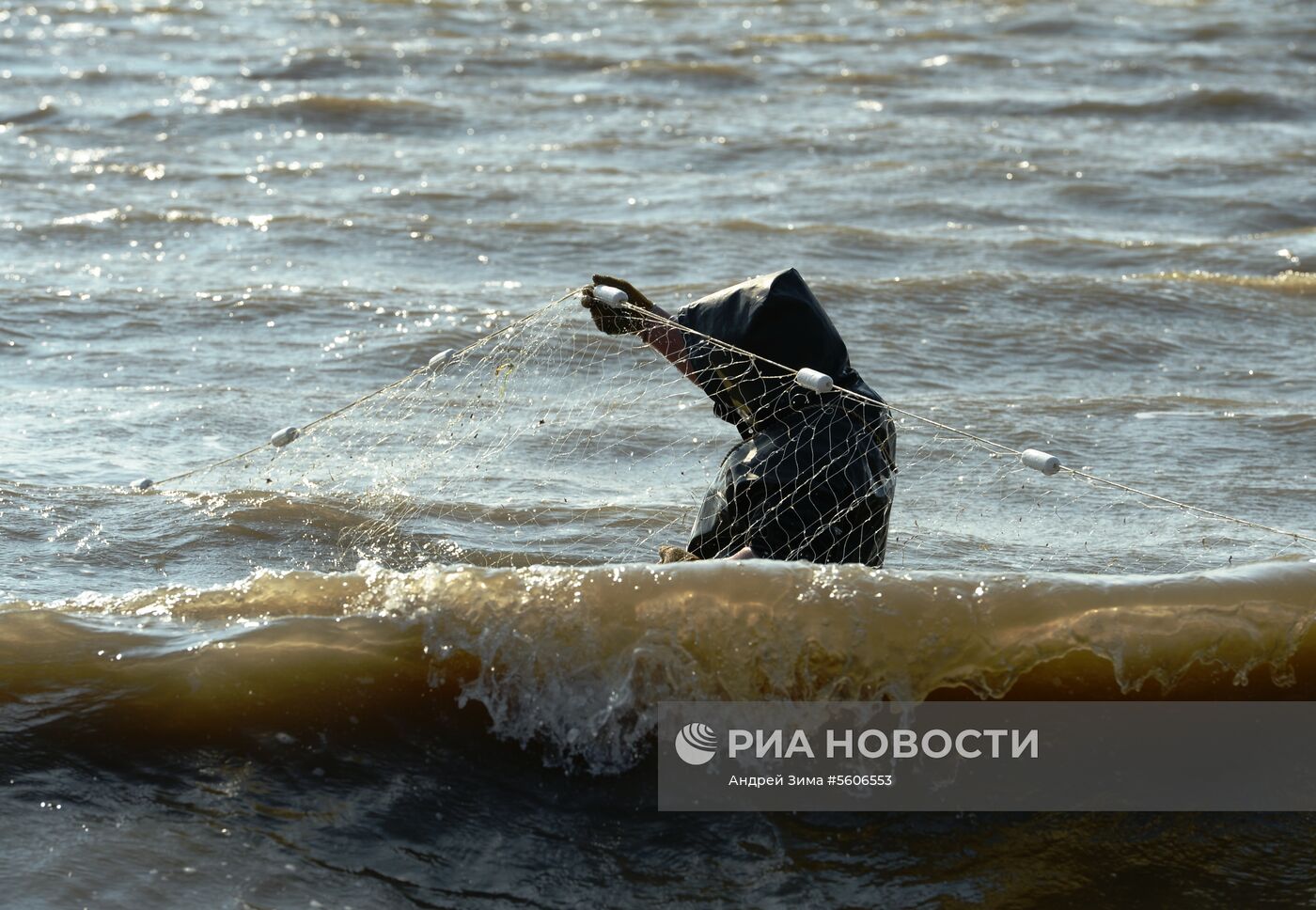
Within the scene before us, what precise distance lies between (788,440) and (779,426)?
128 mm

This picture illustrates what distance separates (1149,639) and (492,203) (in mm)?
9008

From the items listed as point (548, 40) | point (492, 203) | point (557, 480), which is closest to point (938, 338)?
point (557, 480)

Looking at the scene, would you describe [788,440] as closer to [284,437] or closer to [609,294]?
[609,294]

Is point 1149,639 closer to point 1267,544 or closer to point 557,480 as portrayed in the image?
point 1267,544

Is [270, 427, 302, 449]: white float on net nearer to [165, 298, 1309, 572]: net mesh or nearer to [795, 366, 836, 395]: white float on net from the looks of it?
[165, 298, 1309, 572]: net mesh

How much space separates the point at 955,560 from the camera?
22.3 ft

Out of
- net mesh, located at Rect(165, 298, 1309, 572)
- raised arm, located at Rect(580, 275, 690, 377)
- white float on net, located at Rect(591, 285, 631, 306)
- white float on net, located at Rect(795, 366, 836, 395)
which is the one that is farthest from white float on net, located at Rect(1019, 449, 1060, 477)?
white float on net, located at Rect(591, 285, 631, 306)

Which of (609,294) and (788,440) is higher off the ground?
(609,294)

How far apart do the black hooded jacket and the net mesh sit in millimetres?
77

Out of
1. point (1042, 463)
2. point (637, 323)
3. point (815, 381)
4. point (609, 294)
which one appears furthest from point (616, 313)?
point (1042, 463)

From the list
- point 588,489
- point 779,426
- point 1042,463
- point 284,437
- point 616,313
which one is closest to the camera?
point 1042,463

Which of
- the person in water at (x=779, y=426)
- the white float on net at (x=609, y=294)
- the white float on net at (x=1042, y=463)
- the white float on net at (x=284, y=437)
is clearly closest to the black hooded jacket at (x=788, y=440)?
the person in water at (x=779, y=426)

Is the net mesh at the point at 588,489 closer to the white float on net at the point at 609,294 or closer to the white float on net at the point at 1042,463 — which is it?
the white float on net at the point at 609,294

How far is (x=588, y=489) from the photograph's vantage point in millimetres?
7566
